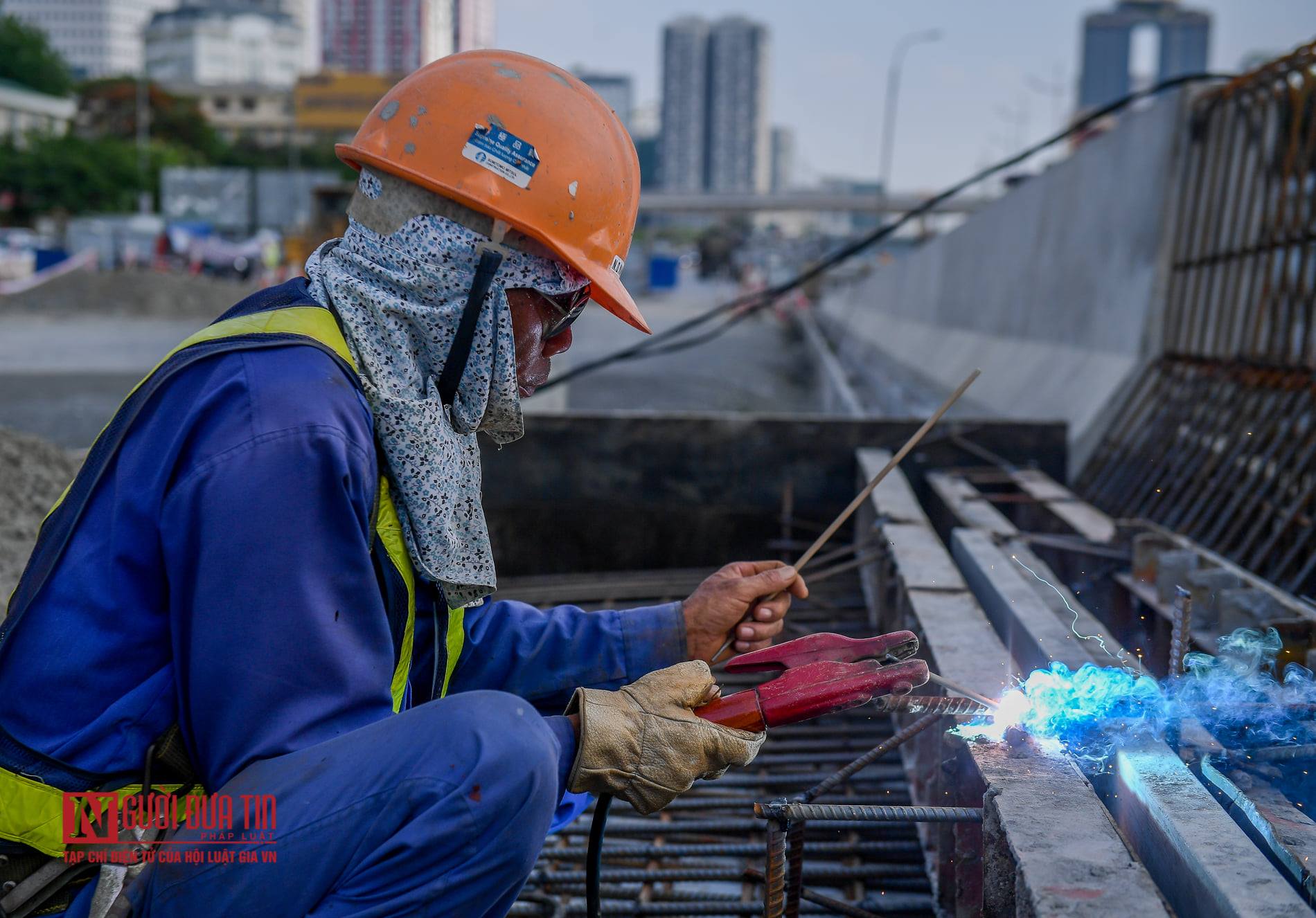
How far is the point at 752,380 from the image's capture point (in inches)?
756

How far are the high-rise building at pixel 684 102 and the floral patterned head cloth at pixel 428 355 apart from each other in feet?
536

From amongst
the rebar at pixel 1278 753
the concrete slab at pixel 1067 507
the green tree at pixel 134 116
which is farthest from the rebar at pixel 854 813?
the green tree at pixel 134 116

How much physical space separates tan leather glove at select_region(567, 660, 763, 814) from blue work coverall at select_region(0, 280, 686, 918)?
189 mm

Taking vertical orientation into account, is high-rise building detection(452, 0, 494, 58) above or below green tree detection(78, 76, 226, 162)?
below

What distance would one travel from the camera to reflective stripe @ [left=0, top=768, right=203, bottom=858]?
5.82 ft

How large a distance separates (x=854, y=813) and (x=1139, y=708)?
0.88 metres

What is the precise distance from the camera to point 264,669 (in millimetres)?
1722

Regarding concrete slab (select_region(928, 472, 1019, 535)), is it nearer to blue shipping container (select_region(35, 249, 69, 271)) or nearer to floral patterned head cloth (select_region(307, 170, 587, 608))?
floral patterned head cloth (select_region(307, 170, 587, 608))

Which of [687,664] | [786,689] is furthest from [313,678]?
[786,689]

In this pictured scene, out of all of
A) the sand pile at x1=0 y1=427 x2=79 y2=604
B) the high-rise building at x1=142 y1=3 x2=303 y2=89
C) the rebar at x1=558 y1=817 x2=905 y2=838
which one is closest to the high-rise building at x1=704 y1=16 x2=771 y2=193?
the high-rise building at x1=142 y1=3 x2=303 y2=89

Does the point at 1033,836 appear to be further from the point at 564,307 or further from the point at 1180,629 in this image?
the point at 564,307

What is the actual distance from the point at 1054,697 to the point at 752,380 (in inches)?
662

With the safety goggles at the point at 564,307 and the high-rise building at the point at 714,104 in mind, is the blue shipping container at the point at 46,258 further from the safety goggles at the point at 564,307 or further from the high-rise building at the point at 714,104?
the high-rise building at the point at 714,104

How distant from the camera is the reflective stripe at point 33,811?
1.77m
